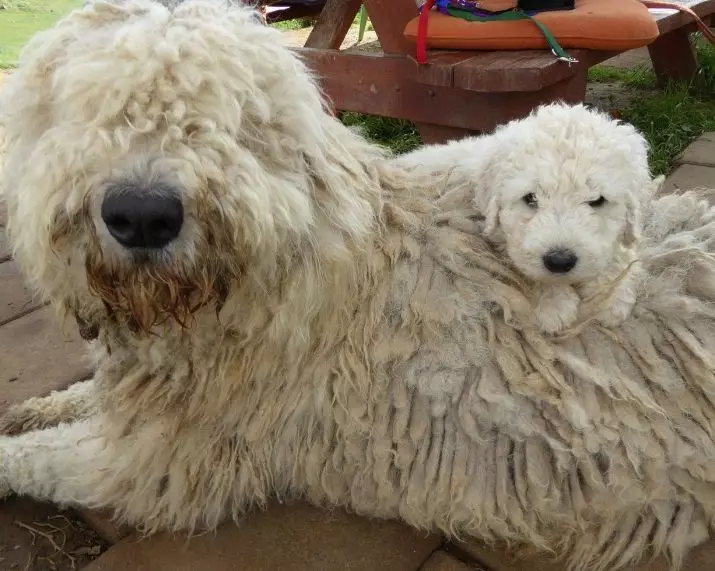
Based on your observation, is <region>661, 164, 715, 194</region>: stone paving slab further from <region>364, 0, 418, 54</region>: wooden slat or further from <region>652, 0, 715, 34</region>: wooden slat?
<region>364, 0, 418, 54</region>: wooden slat

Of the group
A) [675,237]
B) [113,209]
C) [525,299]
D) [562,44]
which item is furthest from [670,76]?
[113,209]

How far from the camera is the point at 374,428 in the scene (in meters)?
1.64

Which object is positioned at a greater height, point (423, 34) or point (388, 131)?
point (423, 34)

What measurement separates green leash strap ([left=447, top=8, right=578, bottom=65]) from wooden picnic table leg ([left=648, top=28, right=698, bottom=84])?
2574 mm

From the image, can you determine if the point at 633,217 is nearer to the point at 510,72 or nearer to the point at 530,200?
the point at 530,200

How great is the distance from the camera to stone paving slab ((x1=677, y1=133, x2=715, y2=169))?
397 cm

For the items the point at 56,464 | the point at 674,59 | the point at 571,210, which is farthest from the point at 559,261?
the point at 674,59

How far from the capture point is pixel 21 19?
7246mm

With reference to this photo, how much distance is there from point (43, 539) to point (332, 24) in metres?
3.27

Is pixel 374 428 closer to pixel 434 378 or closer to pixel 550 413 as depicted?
pixel 434 378

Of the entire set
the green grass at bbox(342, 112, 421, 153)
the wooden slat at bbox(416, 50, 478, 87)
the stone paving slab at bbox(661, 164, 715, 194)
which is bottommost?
the green grass at bbox(342, 112, 421, 153)

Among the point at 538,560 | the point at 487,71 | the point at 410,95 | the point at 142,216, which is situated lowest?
the point at 538,560

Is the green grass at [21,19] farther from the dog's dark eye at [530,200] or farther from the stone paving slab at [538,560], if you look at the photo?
the stone paving slab at [538,560]

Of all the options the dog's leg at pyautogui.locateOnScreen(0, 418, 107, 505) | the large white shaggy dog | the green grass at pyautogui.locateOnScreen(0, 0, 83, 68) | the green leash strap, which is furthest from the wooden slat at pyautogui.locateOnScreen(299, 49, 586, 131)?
the green grass at pyautogui.locateOnScreen(0, 0, 83, 68)
